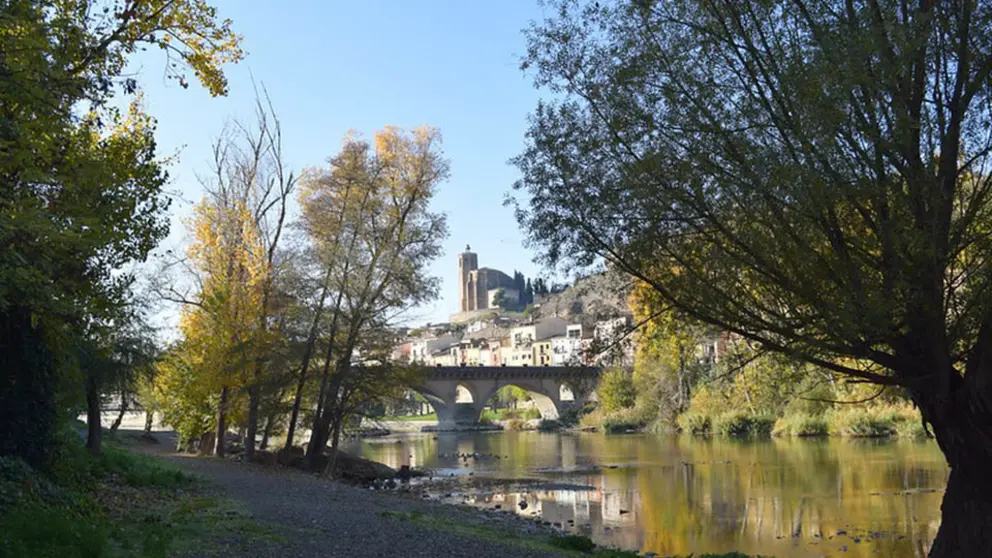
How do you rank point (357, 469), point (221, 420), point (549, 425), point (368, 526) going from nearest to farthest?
point (368, 526), point (221, 420), point (357, 469), point (549, 425)

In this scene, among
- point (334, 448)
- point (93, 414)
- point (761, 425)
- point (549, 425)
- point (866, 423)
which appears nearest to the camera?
point (93, 414)

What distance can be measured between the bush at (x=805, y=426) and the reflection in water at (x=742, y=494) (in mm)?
2270

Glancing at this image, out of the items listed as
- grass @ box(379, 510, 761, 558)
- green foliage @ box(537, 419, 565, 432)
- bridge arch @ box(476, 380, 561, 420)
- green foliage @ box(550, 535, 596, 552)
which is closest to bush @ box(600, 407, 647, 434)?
green foliage @ box(537, 419, 565, 432)

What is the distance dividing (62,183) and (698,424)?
137 feet

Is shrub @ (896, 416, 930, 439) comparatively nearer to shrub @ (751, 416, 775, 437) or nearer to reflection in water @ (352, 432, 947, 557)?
reflection in water @ (352, 432, 947, 557)

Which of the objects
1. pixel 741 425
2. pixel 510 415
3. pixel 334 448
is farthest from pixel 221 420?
pixel 510 415

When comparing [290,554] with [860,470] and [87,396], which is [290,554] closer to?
[87,396]

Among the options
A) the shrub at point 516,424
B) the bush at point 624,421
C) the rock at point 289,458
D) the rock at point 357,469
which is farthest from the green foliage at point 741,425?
the shrub at point 516,424

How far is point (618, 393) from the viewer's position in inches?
2170

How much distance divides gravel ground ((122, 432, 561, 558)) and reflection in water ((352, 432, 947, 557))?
3.12 meters

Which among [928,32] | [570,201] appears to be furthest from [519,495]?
[928,32]

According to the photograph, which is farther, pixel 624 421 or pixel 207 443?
pixel 624 421

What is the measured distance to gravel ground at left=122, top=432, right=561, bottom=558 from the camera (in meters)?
9.74

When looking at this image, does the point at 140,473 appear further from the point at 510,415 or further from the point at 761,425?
the point at 510,415
